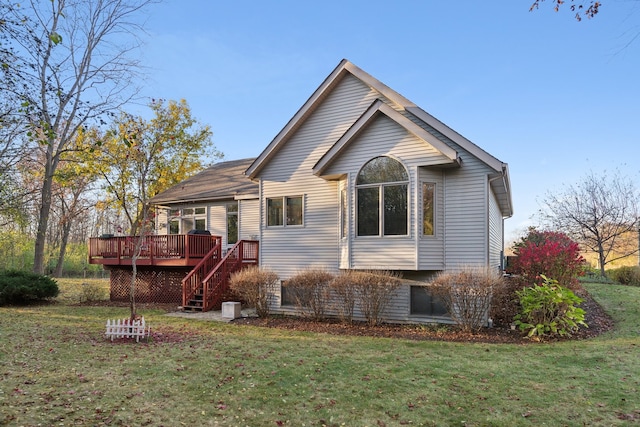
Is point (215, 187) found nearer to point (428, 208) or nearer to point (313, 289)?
point (313, 289)

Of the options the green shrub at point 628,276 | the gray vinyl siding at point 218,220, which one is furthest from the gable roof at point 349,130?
the green shrub at point 628,276

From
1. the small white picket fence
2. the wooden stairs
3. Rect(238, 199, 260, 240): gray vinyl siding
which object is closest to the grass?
the small white picket fence

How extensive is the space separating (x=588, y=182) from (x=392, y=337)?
25.8 metres

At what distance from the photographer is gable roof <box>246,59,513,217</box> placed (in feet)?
38.3

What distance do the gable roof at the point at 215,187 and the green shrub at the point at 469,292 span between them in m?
8.94

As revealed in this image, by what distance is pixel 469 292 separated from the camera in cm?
1059

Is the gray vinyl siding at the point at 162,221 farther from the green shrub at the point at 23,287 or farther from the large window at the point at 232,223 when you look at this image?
the green shrub at the point at 23,287

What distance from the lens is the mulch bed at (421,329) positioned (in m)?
10.2

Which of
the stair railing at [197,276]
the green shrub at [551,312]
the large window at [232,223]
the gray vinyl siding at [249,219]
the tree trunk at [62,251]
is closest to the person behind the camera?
Result: the green shrub at [551,312]

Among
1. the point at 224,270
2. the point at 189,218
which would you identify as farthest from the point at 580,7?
the point at 189,218

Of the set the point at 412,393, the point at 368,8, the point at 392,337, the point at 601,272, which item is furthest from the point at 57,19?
the point at 601,272

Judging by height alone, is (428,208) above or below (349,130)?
below

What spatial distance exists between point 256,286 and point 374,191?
4.69m

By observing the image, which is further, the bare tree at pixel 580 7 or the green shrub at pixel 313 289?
the green shrub at pixel 313 289
